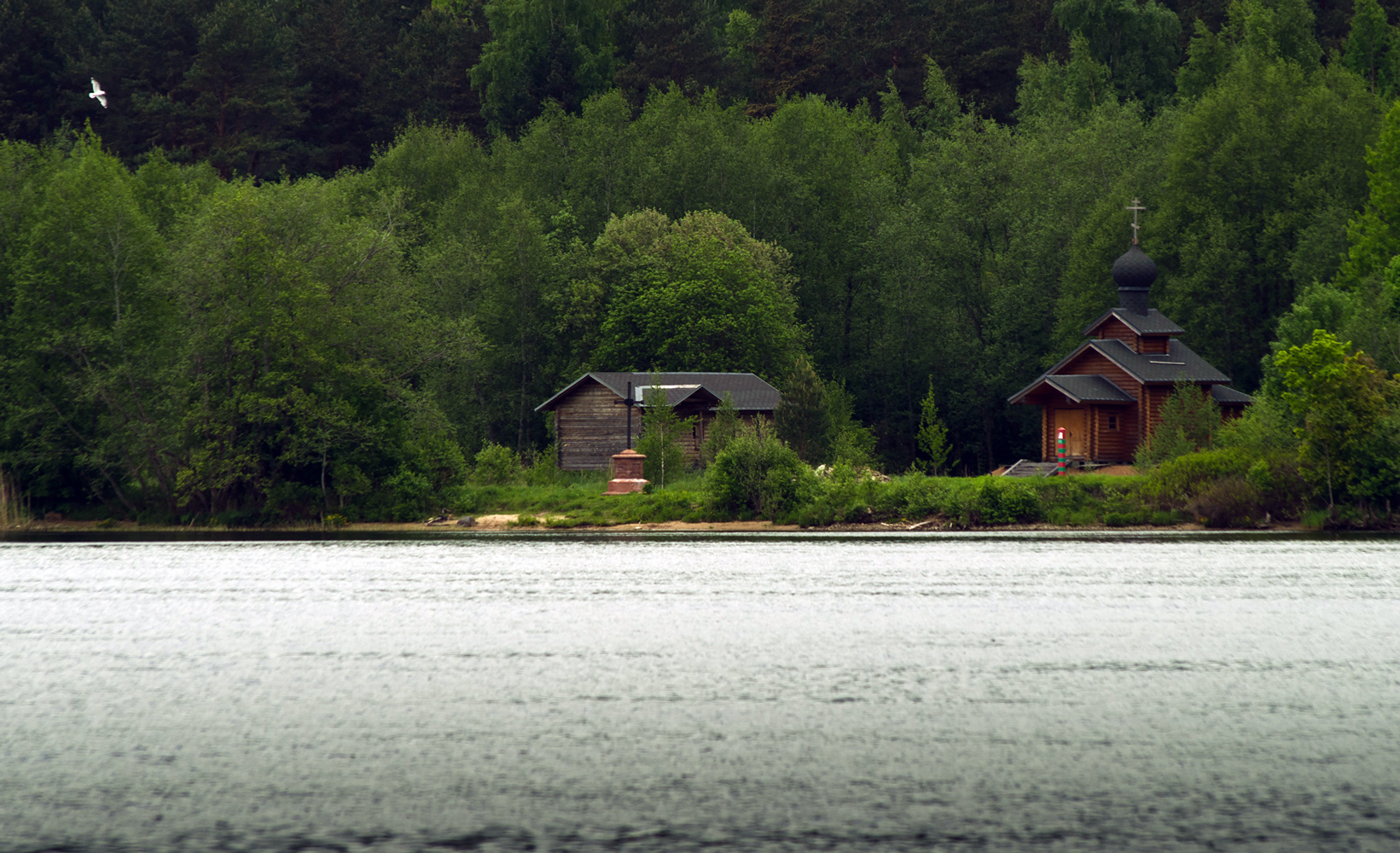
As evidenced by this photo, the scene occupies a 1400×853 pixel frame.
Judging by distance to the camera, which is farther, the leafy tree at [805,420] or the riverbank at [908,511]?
the leafy tree at [805,420]

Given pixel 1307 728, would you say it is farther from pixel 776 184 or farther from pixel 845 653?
pixel 776 184

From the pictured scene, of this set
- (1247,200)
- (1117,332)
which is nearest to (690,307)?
(1117,332)

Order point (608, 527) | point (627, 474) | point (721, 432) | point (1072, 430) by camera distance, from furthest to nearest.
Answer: point (1072, 430), point (721, 432), point (627, 474), point (608, 527)

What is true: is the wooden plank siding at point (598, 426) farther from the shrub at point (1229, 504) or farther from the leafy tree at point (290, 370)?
the shrub at point (1229, 504)

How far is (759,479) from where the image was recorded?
52250mm

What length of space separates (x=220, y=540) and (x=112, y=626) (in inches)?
869

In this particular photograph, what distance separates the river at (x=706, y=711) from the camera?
13.9m

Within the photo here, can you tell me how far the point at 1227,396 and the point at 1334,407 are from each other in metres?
15.2

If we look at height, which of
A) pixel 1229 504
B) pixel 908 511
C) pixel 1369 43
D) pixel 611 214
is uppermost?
pixel 1369 43

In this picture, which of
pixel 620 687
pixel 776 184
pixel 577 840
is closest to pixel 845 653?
pixel 620 687

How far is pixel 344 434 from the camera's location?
177 ft

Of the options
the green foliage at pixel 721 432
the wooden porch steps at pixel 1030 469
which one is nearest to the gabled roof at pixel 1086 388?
the wooden porch steps at pixel 1030 469

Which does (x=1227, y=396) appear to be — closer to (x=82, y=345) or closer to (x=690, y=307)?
(x=690, y=307)

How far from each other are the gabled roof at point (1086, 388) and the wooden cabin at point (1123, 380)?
34 mm
